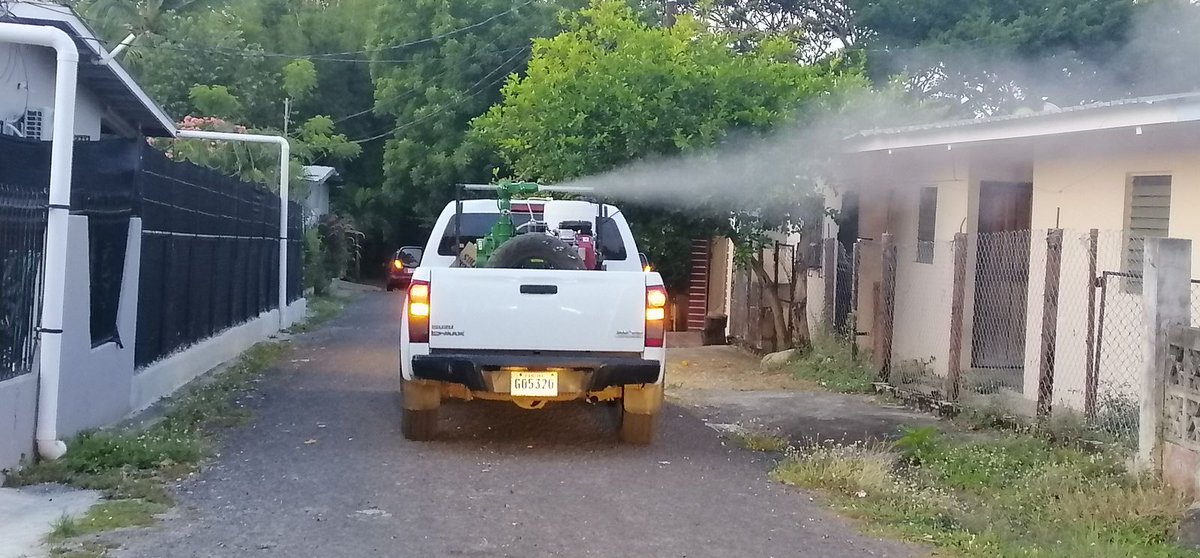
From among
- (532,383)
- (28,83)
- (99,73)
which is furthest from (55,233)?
(28,83)

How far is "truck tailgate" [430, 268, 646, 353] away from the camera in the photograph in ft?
28.0

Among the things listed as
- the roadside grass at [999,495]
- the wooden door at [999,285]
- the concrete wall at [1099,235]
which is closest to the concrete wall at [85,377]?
the roadside grass at [999,495]

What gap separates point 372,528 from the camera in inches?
261

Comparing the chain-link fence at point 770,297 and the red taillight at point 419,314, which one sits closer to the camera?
the red taillight at point 419,314

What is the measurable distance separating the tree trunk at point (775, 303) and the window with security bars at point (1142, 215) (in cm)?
630

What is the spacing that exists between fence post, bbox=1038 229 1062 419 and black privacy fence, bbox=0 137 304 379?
6812 millimetres

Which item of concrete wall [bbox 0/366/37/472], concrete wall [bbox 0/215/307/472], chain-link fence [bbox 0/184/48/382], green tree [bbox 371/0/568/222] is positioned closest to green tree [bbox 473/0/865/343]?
concrete wall [bbox 0/215/307/472]

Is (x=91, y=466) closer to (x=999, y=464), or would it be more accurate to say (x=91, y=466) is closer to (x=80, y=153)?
(x=80, y=153)

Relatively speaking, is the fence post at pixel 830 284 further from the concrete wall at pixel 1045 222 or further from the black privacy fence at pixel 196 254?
the black privacy fence at pixel 196 254

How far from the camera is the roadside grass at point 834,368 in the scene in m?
12.9

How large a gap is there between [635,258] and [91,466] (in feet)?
15.3

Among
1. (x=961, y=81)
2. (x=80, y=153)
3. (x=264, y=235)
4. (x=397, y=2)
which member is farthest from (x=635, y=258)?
(x=397, y=2)

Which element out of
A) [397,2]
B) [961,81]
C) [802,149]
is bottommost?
[802,149]

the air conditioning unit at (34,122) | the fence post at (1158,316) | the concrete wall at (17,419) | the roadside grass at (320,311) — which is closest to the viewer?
the concrete wall at (17,419)
